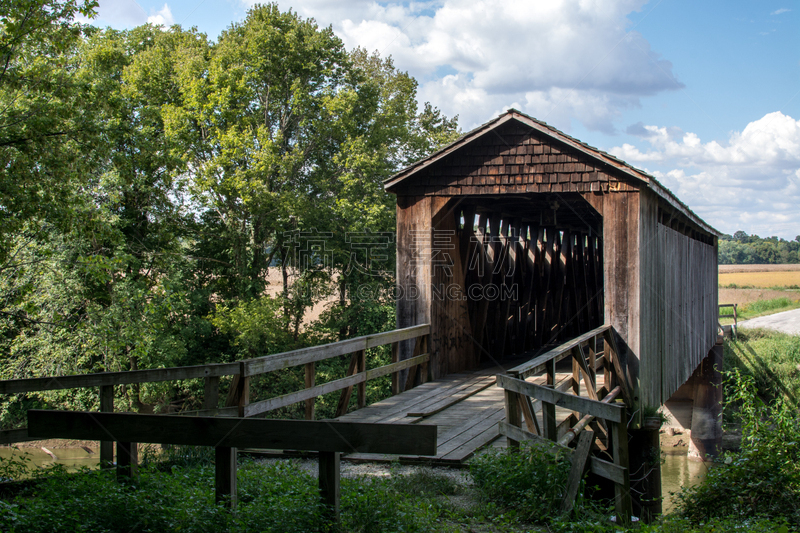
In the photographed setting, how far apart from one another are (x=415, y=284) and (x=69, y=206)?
210 inches

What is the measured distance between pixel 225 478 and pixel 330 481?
1.80ft

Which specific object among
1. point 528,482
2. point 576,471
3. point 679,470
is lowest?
point 679,470

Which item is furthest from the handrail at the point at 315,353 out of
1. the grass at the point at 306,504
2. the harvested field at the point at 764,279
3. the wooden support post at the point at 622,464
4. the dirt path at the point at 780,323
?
the harvested field at the point at 764,279

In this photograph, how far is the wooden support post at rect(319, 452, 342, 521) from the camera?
3.06 m

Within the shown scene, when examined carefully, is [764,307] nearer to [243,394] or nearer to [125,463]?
[243,394]

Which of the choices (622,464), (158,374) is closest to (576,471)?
(622,464)

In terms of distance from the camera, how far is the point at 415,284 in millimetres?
9180

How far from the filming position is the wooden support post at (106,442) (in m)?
4.31

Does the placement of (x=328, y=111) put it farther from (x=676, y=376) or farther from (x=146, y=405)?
(x=676, y=376)

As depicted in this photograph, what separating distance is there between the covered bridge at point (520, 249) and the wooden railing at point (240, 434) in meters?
5.86

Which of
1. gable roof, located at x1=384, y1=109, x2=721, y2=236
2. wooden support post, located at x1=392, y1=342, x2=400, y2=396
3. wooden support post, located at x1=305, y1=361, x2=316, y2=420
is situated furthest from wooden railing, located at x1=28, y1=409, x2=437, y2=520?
gable roof, located at x1=384, y1=109, x2=721, y2=236

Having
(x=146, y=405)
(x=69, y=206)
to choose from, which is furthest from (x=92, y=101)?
(x=146, y=405)

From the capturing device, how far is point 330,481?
3.08 meters

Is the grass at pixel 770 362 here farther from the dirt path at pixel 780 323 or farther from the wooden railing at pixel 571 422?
the wooden railing at pixel 571 422
